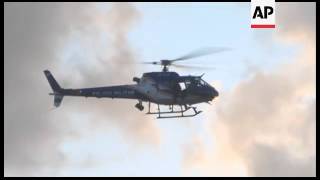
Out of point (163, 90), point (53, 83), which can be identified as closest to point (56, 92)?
point (53, 83)

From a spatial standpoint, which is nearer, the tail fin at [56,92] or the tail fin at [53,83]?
the tail fin at [56,92]

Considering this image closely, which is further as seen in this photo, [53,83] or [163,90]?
[53,83]

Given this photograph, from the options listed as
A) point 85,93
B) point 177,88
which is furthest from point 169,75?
point 85,93

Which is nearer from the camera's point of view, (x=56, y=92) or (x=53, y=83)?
(x=56, y=92)

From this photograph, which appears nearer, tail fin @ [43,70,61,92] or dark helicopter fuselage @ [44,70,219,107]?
dark helicopter fuselage @ [44,70,219,107]

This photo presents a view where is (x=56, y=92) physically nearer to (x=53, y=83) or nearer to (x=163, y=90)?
(x=53, y=83)

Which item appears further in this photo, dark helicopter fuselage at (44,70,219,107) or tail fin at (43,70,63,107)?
tail fin at (43,70,63,107)

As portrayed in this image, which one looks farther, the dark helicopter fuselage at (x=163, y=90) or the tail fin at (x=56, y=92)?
the tail fin at (x=56, y=92)

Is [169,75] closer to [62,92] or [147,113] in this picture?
[147,113]

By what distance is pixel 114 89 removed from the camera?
222 feet

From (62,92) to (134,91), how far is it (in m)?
5.20

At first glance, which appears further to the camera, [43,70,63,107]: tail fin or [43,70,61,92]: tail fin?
[43,70,61,92]: tail fin

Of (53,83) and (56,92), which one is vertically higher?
(53,83)

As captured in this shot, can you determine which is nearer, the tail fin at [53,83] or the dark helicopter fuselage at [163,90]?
the dark helicopter fuselage at [163,90]
